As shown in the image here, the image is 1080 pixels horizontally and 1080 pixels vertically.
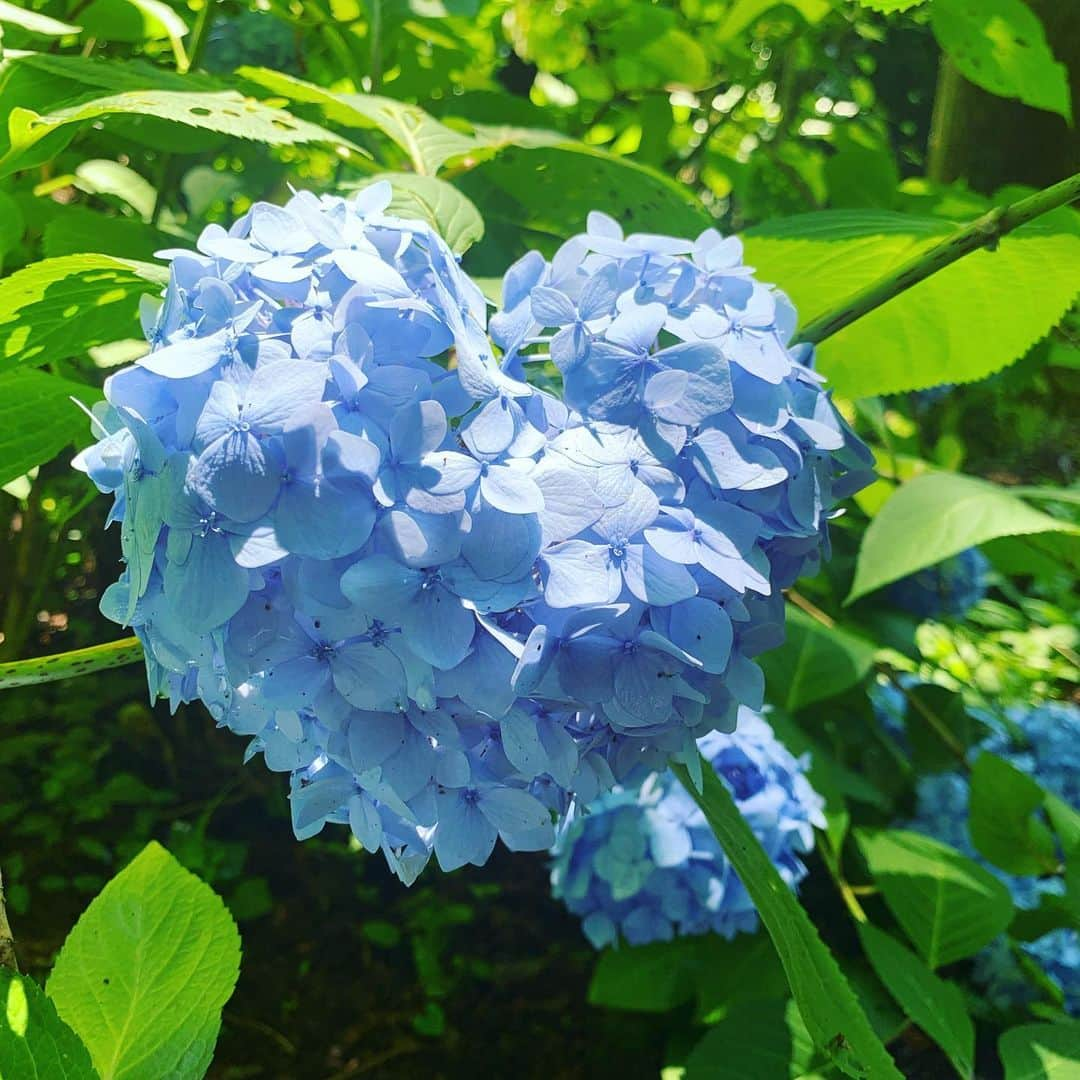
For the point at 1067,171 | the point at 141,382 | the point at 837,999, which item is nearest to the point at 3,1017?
the point at 141,382

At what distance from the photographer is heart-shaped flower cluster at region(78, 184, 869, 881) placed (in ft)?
1.28

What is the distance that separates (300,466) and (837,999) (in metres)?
0.45

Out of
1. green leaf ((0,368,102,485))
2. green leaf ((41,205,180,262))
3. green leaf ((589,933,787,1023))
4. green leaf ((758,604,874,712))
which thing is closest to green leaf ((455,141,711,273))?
green leaf ((41,205,180,262))

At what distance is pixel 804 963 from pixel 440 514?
0.36m

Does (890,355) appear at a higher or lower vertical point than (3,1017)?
higher

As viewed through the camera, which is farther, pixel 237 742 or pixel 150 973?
pixel 237 742

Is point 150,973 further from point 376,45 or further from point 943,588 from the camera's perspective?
point 943,588

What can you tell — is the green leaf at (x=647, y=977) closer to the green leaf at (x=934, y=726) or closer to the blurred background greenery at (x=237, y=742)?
the blurred background greenery at (x=237, y=742)

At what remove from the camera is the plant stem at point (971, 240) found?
0.60 m

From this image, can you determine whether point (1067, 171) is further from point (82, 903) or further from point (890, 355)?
point (82, 903)

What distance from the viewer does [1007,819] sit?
1044mm

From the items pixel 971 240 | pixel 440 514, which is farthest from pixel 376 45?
pixel 440 514

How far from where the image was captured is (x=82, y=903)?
4.21 feet

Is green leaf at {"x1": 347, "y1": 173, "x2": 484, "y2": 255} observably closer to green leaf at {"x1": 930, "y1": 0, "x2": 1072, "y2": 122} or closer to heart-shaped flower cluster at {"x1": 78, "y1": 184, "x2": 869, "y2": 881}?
heart-shaped flower cluster at {"x1": 78, "y1": 184, "x2": 869, "y2": 881}
